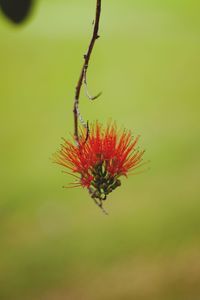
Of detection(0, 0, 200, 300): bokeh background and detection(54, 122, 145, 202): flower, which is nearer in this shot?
detection(54, 122, 145, 202): flower

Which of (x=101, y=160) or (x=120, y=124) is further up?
(x=120, y=124)

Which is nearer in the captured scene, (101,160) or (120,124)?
(101,160)

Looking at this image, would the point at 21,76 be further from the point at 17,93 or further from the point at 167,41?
the point at 167,41

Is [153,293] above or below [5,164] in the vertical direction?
below

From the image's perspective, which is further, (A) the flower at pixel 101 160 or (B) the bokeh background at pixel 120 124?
(B) the bokeh background at pixel 120 124

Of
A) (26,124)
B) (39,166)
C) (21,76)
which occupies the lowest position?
(39,166)

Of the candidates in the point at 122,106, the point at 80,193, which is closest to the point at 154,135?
the point at 122,106

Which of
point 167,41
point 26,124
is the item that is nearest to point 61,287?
point 26,124
